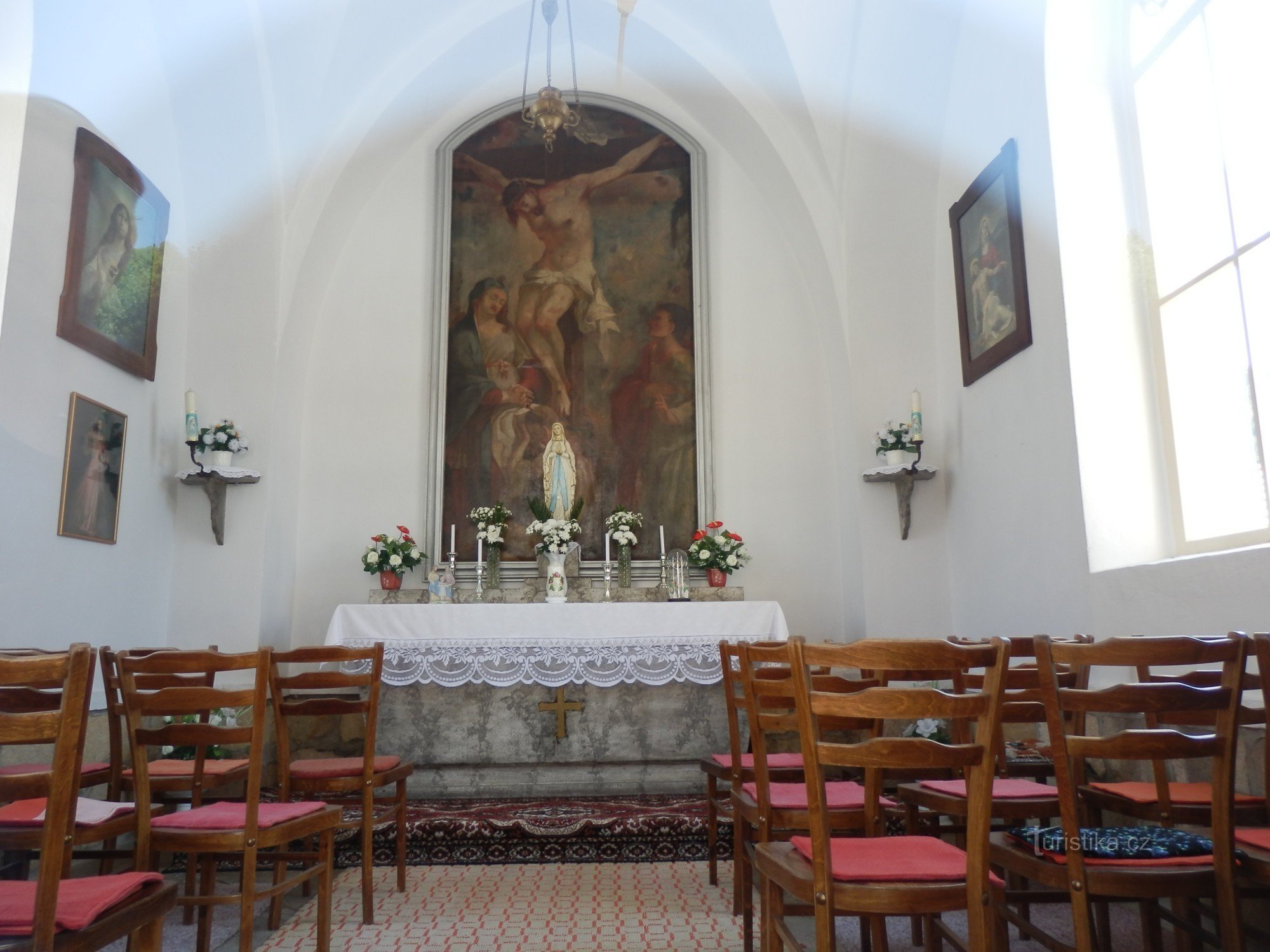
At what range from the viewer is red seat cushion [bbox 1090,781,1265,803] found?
293 centimetres

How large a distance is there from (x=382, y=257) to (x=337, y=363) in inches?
39.2

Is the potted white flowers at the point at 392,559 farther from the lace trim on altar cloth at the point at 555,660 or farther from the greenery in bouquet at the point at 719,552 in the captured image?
the greenery in bouquet at the point at 719,552

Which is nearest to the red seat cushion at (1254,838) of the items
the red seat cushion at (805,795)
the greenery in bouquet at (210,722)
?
the red seat cushion at (805,795)

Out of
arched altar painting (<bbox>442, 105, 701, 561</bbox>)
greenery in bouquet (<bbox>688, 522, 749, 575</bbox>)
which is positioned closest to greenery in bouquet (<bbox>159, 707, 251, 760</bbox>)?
arched altar painting (<bbox>442, 105, 701, 561</bbox>)

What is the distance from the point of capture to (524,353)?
8133mm

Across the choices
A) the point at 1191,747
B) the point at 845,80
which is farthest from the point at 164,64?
the point at 1191,747

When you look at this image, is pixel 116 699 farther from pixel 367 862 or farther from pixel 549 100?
pixel 549 100

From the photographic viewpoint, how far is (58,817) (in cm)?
207

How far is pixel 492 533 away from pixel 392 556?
76 cm

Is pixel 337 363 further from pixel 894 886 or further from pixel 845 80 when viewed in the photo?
pixel 894 886

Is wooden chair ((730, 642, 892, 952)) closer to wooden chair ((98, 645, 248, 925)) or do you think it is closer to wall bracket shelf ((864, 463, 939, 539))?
wooden chair ((98, 645, 248, 925))

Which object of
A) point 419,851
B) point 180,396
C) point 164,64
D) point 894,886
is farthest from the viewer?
point 180,396

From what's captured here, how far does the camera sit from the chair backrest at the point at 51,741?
2.00m

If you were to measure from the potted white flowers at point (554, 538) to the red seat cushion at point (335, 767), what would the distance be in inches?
87.6
